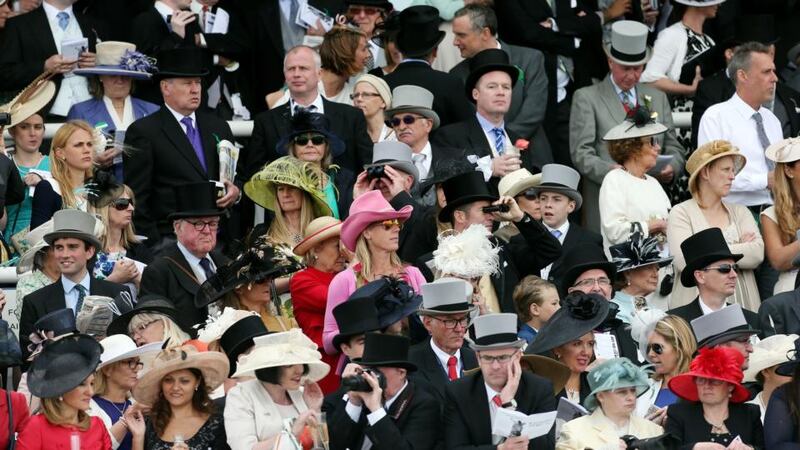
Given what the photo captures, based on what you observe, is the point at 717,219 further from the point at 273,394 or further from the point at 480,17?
the point at 273,394

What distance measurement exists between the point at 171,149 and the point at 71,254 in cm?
211

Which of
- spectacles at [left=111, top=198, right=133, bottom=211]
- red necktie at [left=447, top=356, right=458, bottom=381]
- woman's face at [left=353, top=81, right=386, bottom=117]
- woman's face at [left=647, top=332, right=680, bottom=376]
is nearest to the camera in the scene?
red necktie at [left=447, top=356, right=458, bottom=381]

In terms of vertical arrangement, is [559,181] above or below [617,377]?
above

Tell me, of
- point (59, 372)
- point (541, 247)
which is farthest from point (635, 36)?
point (59, 372)

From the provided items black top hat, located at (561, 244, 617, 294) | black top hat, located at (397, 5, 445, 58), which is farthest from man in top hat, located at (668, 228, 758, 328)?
black top hat, located at (397, 5, 445, 58)

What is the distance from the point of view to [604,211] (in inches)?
653

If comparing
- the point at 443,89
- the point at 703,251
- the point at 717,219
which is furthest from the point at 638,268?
the point at 443,89

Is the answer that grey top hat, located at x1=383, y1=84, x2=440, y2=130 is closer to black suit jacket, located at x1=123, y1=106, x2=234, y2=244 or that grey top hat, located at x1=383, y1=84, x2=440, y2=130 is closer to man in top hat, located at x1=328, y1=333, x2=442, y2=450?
black suit jacket, located at x1=123, y1=106, x2=234, y2=244

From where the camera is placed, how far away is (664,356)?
46.4 feet

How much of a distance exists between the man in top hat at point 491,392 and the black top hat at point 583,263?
6.76 feet

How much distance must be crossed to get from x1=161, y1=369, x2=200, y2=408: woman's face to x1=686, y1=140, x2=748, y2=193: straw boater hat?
5.01 meters

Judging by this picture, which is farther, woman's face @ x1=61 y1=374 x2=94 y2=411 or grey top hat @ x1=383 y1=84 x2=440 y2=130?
grey top hat @ x1=383 y1=84 x2=440 y2=130

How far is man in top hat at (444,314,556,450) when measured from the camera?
12.7 m

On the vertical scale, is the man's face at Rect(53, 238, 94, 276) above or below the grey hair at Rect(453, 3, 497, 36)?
below
